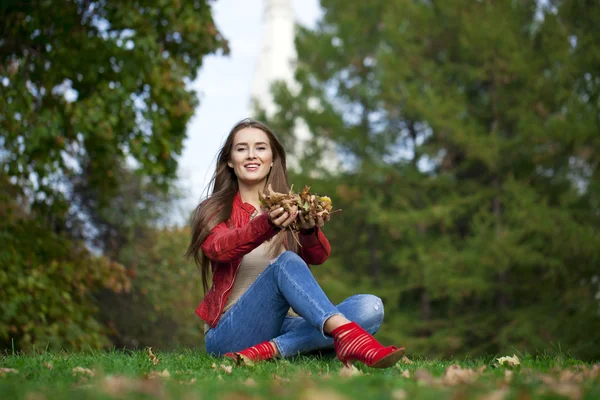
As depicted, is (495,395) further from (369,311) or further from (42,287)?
(42,287)

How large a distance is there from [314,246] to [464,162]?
14304 millimetres

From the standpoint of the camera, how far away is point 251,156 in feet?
13.9

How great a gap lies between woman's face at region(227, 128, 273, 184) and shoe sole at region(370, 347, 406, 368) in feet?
4.79

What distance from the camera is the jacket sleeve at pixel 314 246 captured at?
3866 mm

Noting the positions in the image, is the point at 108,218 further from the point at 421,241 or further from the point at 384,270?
the point at 384,270

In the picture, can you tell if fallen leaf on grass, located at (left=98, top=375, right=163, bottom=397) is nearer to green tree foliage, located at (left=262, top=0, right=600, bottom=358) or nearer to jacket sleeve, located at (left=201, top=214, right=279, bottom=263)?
jacket sleeve, located at (left=201, top=214, right=279, bottom=263)

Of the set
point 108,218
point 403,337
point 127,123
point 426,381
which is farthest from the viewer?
point 403,337

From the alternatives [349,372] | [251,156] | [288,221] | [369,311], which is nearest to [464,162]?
[251,156]

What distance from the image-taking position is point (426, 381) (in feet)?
8.52

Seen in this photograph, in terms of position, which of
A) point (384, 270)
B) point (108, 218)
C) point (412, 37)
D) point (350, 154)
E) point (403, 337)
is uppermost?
point (412, 37)

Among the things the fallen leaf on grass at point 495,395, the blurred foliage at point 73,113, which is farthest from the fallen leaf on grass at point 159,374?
the blurred foliage at point 73,113

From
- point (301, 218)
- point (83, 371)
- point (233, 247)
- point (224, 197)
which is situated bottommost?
point (83, 371)

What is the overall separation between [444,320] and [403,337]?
135 cm

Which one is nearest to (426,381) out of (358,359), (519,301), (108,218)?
(358,359)
